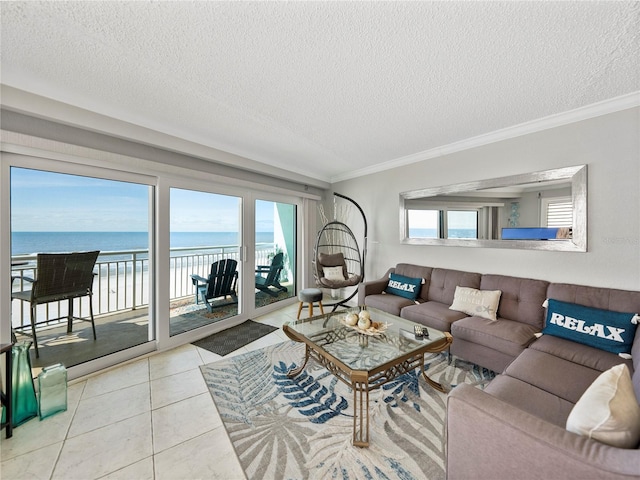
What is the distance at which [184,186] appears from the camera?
300 centimetres

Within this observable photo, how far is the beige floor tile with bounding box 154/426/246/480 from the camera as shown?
1386mm

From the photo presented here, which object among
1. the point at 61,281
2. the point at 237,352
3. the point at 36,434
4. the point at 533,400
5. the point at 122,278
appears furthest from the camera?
the point at 122,278

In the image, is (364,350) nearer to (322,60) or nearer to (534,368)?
(534,368)

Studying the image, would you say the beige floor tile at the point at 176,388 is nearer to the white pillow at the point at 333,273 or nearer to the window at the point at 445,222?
the white pillow at the point at 333,273

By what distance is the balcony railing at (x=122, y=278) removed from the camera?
2.09 metres

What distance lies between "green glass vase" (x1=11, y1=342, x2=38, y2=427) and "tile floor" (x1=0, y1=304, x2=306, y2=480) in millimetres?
69

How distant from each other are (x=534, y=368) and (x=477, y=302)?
1.05 meters

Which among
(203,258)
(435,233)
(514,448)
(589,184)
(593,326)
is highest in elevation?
(589,184)

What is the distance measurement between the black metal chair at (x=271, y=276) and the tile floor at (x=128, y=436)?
6.03 feet

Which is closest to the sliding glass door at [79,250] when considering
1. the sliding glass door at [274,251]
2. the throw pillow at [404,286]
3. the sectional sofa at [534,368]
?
the sliding glass door at [274,251]

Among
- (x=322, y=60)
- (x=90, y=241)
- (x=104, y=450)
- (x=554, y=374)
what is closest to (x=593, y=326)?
(x=554, y=374)

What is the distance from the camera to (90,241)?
7.91 feet

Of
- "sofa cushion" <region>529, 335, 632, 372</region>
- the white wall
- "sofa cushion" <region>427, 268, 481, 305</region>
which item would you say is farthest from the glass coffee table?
the white wall

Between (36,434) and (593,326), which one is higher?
(593,326)
